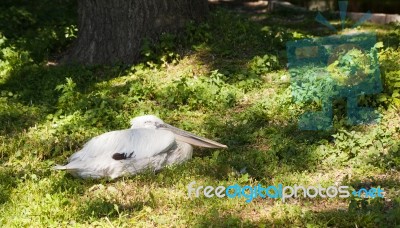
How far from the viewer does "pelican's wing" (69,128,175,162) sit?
545 cm

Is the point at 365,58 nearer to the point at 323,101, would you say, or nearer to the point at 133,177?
the point at 323,101

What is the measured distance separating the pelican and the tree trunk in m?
2.41

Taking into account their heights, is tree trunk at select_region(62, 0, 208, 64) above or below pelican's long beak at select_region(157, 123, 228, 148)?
above

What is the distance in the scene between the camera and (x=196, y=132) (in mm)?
6281

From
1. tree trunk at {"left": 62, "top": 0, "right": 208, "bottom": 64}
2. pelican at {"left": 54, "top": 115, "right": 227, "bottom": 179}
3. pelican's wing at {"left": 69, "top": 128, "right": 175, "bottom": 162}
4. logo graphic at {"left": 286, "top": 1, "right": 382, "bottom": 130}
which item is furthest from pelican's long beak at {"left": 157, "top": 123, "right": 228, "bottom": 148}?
tree trunk at {"left": 62, "top": 0, "right": 208, "bottom": 64}

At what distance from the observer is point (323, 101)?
20.5 ft

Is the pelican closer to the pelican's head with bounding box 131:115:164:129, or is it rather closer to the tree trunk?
the pelican's head with bounding box 131:115:164:129

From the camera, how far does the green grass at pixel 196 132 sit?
4.81 m

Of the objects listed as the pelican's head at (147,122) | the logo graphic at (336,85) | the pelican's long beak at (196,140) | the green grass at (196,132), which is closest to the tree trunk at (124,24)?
the green grass at (196,132)

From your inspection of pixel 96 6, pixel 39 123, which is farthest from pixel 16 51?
pixel 39 123

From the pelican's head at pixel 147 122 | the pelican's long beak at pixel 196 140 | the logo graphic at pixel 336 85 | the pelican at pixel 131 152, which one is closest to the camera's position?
the pelican at pixel 131 152

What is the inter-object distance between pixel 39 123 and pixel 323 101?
2819 mm

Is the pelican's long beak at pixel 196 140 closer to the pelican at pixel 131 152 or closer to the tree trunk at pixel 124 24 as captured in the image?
the pelican at pixel 131 152

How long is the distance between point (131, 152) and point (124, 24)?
2.81 metres
